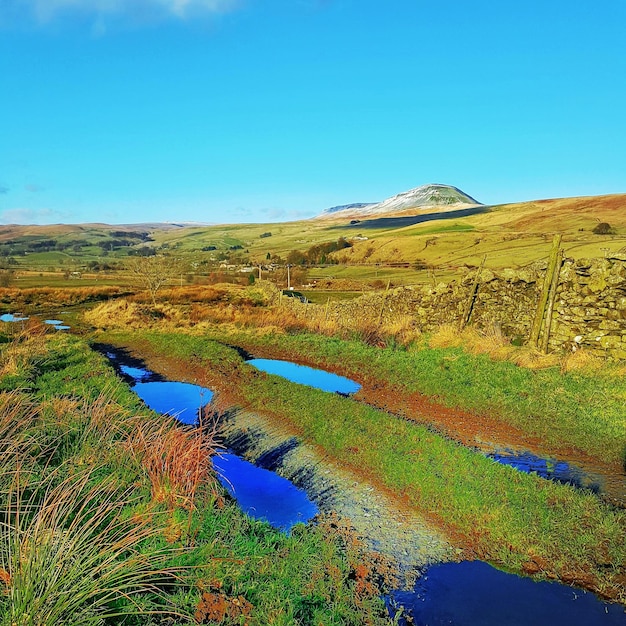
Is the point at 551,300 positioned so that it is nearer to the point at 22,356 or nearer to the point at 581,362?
the point at 581,362

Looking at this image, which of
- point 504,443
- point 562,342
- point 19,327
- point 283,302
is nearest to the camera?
point 504,443

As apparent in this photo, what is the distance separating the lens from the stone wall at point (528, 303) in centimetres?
1443

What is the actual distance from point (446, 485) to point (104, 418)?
17.1 feet

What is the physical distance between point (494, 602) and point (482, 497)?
183cm

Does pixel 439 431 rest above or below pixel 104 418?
below

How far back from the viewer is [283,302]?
32688 mm

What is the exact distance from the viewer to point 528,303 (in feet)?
56.8

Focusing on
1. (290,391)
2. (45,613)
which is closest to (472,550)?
(45,613)

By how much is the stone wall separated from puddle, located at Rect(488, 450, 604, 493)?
21.4ft

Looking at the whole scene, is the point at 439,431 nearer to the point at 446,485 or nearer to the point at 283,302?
the point at 446,485

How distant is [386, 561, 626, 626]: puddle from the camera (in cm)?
517

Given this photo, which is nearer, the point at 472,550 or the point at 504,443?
the point at 472,550

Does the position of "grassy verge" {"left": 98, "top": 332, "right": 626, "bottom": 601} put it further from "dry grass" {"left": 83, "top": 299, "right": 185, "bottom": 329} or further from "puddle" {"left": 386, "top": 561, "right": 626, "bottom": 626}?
"dry grass" {"left": 83, "top": 299, "right": 185, "bottom": 329}

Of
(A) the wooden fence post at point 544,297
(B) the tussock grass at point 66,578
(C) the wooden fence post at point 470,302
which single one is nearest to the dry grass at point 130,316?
(C) the wooden fence post at point 470,302
